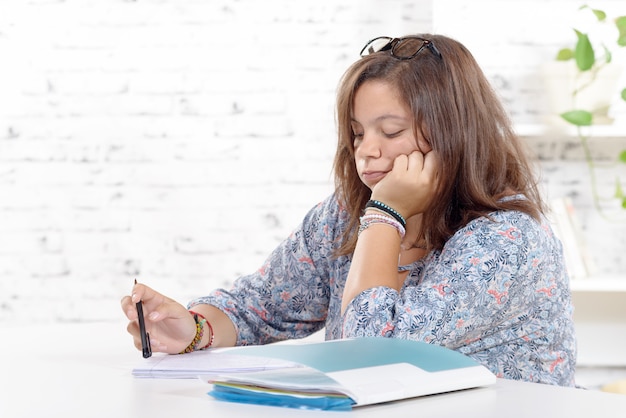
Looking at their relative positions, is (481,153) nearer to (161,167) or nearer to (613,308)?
(613,308)

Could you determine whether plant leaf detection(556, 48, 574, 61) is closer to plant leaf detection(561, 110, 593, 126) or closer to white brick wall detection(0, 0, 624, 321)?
plant leaf detection(561, 110, 593, 126)

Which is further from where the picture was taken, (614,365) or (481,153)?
(614,365)

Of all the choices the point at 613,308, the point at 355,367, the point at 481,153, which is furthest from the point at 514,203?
the point at 613,308

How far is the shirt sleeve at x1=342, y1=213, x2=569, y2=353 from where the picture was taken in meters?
1.24

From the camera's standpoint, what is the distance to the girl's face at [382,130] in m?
1.49

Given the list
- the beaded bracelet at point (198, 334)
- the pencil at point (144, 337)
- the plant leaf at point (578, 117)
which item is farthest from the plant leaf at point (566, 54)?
the pencil at point (144, 337)

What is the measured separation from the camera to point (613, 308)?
305cm

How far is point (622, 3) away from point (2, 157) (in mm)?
2383

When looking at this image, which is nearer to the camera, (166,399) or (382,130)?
(166,399)

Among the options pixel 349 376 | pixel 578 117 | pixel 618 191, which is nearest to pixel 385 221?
pixel 349 376

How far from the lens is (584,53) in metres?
2.76

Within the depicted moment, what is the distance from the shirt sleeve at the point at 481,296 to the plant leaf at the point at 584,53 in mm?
1487

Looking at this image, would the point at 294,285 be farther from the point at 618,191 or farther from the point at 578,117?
the point at 618,191

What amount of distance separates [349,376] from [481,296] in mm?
450
